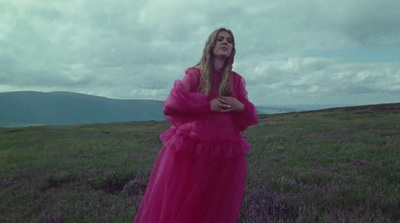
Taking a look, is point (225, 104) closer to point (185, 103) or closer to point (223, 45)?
point (185, 103)

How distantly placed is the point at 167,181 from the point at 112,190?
4.91 meters

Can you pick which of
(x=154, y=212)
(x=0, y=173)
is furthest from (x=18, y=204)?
(x=0, y=173)

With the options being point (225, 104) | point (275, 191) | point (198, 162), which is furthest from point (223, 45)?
point (275, 191)

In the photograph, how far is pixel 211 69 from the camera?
3.47m

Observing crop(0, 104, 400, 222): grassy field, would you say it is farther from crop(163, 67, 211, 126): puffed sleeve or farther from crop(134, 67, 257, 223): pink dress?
crop(163, 67, 211, 126): puffed sleeve

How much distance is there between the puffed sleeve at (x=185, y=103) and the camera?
3178 mm

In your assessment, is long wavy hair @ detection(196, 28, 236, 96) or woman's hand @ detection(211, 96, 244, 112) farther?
long wavy hair @ detection(196, 28, 236, 96)

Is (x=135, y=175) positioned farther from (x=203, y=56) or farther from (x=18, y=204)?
(x=203, y=56)

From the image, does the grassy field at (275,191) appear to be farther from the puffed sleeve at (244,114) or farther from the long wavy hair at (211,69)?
the long wavy hair at (211,69)

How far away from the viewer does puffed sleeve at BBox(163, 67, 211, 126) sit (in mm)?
3178

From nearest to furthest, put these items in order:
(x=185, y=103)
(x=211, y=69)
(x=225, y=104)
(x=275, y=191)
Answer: (x=185, y=103), (x=225, y=104), (x=211, y=69), (x=275, y=191)

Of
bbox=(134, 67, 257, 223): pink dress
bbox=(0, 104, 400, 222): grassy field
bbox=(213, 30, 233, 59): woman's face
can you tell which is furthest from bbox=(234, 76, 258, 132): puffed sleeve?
bbox=(0, 104, 400, 222): grassy field

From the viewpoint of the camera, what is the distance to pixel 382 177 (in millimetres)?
6723

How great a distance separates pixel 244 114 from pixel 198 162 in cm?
83
